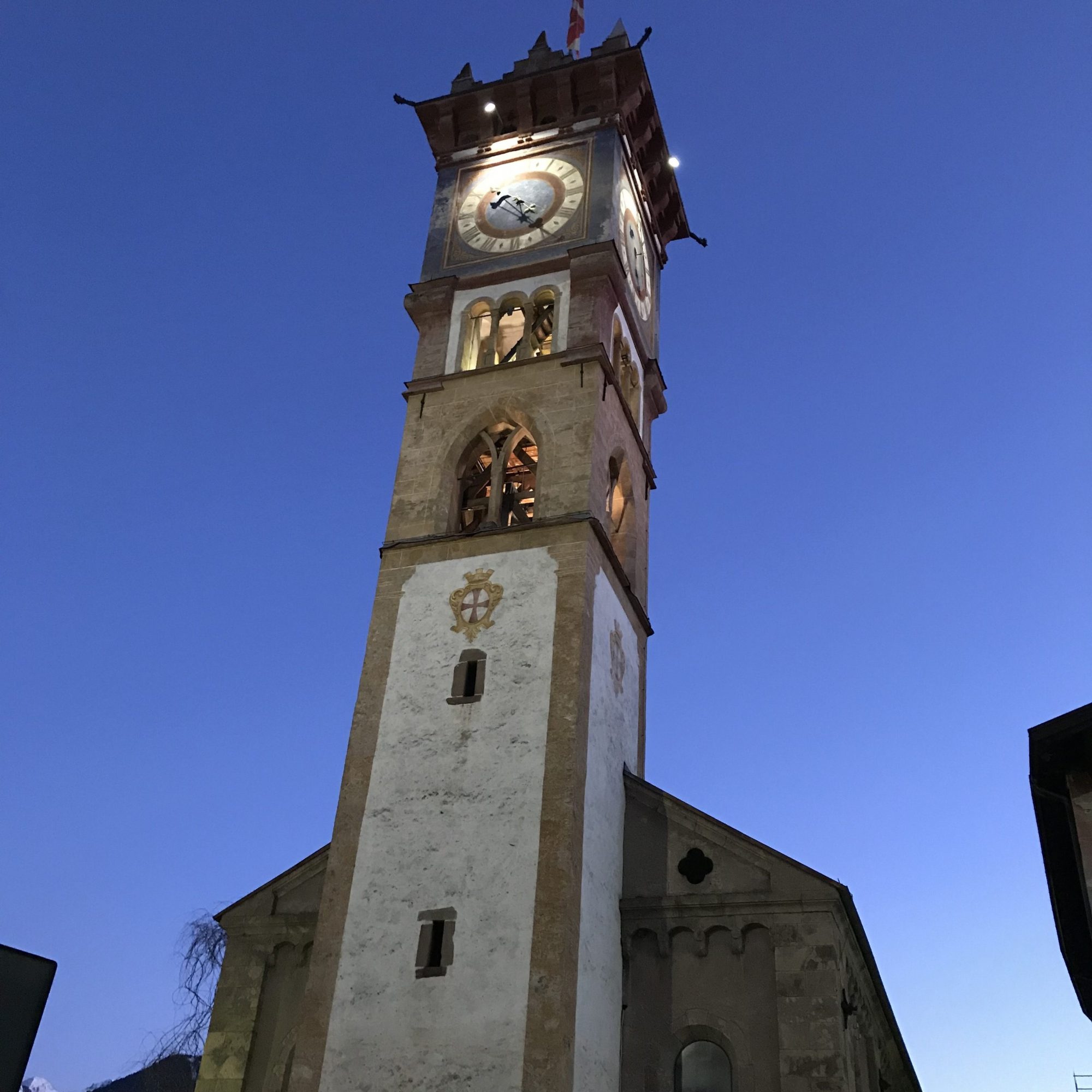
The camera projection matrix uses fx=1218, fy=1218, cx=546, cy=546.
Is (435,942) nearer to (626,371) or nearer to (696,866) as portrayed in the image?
(696,866)

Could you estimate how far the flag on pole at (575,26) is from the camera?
3192 cm

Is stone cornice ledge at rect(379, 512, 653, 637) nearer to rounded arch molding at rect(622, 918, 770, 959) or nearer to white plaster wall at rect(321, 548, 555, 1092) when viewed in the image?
white plaster wall at rect(321, 548, 555, 1092)

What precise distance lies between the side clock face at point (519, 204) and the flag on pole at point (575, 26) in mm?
4974

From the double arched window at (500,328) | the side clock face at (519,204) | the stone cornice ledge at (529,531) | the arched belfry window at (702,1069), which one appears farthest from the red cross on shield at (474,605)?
the side clock face at (519,204)

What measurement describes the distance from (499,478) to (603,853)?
7425 mm

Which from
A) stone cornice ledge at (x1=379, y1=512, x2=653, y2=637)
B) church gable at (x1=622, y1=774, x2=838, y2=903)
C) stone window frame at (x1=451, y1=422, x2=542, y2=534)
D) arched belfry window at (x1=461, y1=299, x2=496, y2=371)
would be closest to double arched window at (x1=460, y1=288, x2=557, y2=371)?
arched belfry window at (x1=461, y1=299, x2=496, y2=371)

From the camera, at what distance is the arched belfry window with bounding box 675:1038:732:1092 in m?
17.9

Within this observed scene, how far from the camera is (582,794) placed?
18641mm

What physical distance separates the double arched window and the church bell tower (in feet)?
0.19

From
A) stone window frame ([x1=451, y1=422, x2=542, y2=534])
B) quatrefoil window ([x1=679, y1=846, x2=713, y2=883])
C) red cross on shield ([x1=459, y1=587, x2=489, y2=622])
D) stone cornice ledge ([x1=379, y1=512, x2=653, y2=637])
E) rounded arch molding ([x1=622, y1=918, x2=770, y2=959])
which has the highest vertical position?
stone window frame ([x1=451, y1=422, x2=542, y2=534])

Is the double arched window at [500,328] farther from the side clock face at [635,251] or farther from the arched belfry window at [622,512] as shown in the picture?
the arched belfry window at [622,512]

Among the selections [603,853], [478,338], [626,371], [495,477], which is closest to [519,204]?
[478,338]

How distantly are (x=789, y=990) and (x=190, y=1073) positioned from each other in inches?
873

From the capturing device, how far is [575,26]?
107 feet
